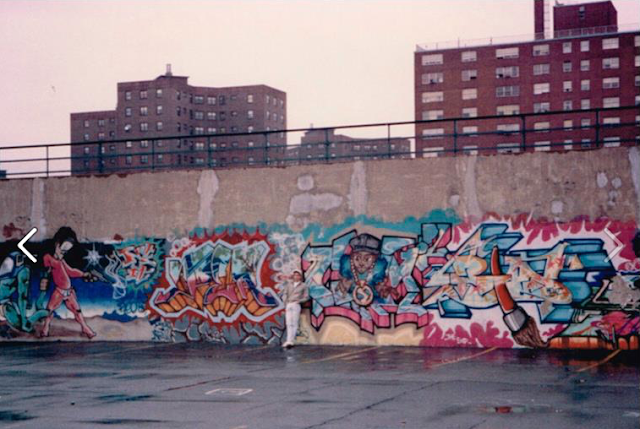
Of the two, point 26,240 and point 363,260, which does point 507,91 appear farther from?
point 363,260

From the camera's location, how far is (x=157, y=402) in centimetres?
1309

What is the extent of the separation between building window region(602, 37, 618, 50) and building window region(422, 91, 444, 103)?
71.7ft

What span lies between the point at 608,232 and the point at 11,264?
15.9 meters

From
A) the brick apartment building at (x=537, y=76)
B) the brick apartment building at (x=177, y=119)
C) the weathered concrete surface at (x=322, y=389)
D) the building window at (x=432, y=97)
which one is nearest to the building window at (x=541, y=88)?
the brick apartment building at (x=537, y=76)

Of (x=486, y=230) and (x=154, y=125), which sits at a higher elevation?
(x=154, y=125)

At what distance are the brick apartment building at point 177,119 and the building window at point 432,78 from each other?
3734cm

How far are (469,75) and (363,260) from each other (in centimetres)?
10529

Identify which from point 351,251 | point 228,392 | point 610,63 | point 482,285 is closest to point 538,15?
point 610,63

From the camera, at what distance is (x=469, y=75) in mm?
123562

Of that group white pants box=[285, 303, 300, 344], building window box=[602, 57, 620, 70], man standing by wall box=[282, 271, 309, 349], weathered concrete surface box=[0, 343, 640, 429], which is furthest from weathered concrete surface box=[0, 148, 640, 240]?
building window box=[602, 57, 620, 70]

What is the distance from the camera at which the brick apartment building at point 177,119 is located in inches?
6634

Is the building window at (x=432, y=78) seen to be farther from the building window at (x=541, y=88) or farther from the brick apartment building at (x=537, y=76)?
the building window at (x=541, y=88)

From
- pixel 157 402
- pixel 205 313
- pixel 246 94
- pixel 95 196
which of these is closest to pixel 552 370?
pixel 157 402

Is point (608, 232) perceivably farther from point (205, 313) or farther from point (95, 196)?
point (95, 196)
